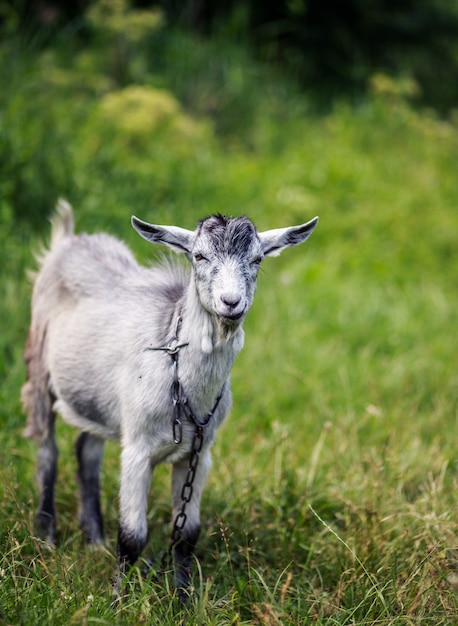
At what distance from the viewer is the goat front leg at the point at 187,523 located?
3.74m

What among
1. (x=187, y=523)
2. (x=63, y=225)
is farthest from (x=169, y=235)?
(x=63, y=225)

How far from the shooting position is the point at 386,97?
Answer: 11.2 metres

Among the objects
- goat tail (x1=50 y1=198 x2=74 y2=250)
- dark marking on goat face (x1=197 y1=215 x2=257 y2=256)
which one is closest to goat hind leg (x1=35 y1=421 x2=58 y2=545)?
goat tail (x1=50 y1=198 x2=74 y2=250)

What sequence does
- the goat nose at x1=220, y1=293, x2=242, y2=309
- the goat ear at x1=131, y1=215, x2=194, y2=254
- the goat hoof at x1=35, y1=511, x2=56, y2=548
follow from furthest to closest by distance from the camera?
the goat hoof at x1=35, y1=511, x2=56, y2=548, the goat ear at x1=131, y1=215, x2=194, y2=254, the goat nose at x1=220, y1=293, x2=242, y2=309

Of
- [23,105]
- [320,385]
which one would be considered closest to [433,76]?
[23,105]

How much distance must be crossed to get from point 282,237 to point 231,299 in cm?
54

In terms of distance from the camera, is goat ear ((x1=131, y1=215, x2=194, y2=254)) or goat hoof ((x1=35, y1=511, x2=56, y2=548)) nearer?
goat ear ((x1=131, y1=215, x2=194, y2=254))

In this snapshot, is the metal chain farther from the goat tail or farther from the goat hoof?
the goat tail

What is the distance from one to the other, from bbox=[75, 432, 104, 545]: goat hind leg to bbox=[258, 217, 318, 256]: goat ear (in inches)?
65.9

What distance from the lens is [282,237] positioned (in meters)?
3.53

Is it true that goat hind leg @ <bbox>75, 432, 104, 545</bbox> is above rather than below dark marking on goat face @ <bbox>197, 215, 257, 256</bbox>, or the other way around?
below

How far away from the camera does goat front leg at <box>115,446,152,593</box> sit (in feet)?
11.7

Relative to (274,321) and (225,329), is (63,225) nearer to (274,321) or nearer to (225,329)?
(225,329)

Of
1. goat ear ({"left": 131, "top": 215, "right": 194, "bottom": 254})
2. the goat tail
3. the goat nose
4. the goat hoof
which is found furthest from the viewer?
the goat tail
